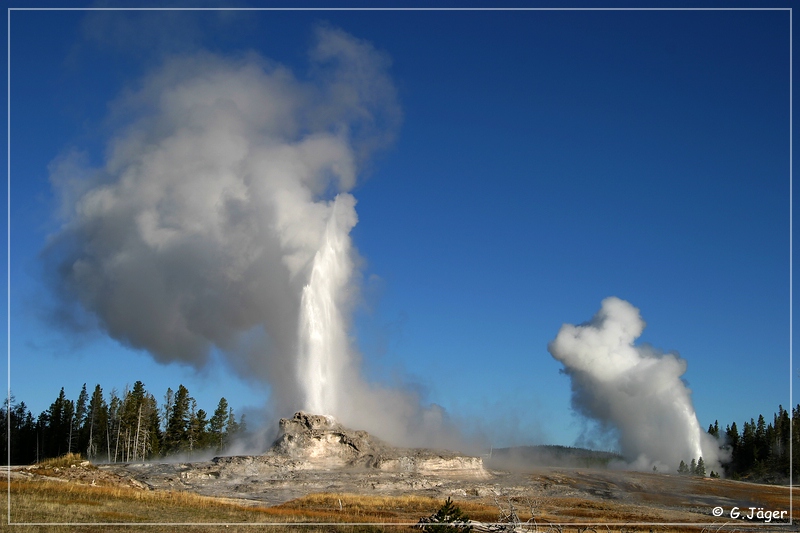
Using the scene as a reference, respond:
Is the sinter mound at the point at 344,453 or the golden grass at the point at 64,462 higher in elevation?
the golden grass at the point at 64,462

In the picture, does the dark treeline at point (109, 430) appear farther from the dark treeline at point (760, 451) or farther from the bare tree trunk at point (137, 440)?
the dark treeline at point (760, 451)

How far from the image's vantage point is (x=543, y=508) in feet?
133

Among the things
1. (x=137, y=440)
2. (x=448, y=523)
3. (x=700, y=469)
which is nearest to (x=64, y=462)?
(x=448, y=523)

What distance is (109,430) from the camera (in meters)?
88.2

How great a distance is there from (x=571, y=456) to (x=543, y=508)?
77.8 metres

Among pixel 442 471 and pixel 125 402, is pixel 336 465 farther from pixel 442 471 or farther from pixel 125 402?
pixel 125 402

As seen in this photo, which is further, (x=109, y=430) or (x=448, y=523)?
(x=109, y=430)

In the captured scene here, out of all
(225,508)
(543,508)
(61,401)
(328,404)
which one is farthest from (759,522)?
(61,401)

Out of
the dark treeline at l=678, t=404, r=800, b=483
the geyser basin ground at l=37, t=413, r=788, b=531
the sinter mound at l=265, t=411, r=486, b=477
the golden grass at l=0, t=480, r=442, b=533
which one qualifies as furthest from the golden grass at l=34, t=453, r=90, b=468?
the dark treeline at l=678, t=404, r=800, b=483

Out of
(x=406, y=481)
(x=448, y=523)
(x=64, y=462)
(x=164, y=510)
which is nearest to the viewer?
(x=448, y=523)

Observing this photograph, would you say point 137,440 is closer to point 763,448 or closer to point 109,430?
point 109,430

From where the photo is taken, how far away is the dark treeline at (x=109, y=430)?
84688 millimetres

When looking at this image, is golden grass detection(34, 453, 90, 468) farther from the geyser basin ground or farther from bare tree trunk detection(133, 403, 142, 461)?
bare tree trunk detection(133, 403, 142, 461)

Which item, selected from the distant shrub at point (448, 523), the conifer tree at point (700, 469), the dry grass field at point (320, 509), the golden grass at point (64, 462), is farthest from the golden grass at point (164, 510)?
the conifer tree at point (700, 469)
